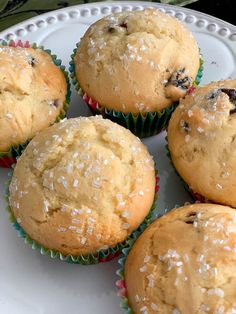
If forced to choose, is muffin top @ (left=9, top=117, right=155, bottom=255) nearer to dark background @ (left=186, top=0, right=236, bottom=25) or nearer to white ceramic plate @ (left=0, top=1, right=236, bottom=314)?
white ceramic plate @ (left=0, top=1, right=236, bottom=314)

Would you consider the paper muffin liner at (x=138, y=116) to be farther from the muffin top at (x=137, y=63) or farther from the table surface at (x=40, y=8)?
the table surface at (x=40, y=8)

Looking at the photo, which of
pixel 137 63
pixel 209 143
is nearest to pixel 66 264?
pixel 209 143

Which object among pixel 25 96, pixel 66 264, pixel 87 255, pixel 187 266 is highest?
pixel 25 96

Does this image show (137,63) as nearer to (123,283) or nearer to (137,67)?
(137,67)

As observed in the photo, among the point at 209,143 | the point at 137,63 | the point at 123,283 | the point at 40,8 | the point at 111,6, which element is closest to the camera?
the point at 123,283

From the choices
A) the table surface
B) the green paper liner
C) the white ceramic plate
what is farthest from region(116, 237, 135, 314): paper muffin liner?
the table surface

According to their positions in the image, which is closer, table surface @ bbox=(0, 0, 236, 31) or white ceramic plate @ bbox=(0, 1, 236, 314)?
white ceramic plate @ bbox=(0, 1, 236, 314)
